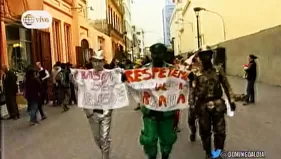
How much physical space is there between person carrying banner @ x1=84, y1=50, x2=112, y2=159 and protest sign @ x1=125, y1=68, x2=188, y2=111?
3.13 ft

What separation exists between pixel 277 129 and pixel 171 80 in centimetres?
472

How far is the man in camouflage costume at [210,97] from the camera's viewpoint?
7.00m

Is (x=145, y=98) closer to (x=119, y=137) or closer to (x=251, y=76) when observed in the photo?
(x=119, y=137)

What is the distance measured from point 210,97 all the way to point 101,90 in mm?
1782

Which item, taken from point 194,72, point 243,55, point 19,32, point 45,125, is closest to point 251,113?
point 45,125

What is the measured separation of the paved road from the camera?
8.38 m

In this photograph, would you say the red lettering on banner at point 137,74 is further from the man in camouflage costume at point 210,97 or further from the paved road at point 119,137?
the paved road at point 119,137

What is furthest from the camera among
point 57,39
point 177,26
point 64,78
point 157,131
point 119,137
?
point 177,26

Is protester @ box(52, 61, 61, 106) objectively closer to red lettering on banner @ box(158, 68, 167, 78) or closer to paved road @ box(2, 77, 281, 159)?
paved road @ box(2, 77, 281, 159)

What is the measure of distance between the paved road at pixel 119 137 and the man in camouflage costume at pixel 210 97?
2.71ft

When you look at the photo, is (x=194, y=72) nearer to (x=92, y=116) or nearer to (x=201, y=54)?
(x=201, y=54)

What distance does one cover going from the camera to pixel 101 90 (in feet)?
25.6

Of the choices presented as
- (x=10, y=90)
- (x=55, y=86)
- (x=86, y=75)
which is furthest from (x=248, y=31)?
(x=86, y=75)

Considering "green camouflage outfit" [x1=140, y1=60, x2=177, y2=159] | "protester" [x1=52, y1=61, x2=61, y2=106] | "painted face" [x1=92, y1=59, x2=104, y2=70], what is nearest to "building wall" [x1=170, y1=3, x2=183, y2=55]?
"protester" [x1=52, y1=61, x2=61, y2=106]
